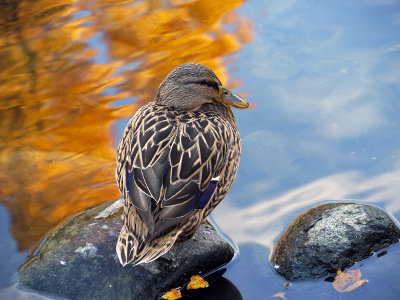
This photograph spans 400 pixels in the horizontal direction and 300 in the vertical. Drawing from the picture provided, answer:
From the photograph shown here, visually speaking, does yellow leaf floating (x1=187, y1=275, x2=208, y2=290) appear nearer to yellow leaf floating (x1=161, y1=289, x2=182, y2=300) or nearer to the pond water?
yellow leaf floating (x1=161, y1=289, x2=182, y2=300)

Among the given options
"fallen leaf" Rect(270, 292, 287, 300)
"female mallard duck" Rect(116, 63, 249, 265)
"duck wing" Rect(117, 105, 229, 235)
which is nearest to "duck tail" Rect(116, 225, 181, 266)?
"female mallard duck" Rect(116, 63, 249, 265)

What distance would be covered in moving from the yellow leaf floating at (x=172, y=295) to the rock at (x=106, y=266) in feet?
0.11

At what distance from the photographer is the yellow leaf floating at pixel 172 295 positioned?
13.1 ft

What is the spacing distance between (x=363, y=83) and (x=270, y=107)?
1115mm

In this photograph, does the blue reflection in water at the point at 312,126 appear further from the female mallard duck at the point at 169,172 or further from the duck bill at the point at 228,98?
the duck bill at the point at 228,98

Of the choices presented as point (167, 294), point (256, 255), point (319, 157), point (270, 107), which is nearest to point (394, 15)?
point (270, 107)

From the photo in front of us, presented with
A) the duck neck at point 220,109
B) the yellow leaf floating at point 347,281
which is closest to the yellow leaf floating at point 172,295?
the yellow leaf floating at point 347,281

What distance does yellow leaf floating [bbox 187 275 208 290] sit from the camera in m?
4.08

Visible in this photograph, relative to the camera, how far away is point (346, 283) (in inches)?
157

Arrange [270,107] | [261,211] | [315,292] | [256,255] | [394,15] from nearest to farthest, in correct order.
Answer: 1. [315,292]
2. [256,255]
3. [261,211]
4. [270,107]
5. [394,15]

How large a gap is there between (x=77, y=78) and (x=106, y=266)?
3234 millimetres

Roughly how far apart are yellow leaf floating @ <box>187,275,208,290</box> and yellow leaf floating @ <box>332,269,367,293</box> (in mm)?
970

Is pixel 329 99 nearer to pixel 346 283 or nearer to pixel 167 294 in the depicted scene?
pixel 346 283

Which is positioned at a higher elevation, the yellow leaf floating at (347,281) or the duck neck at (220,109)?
the duck neck at (220,109)
